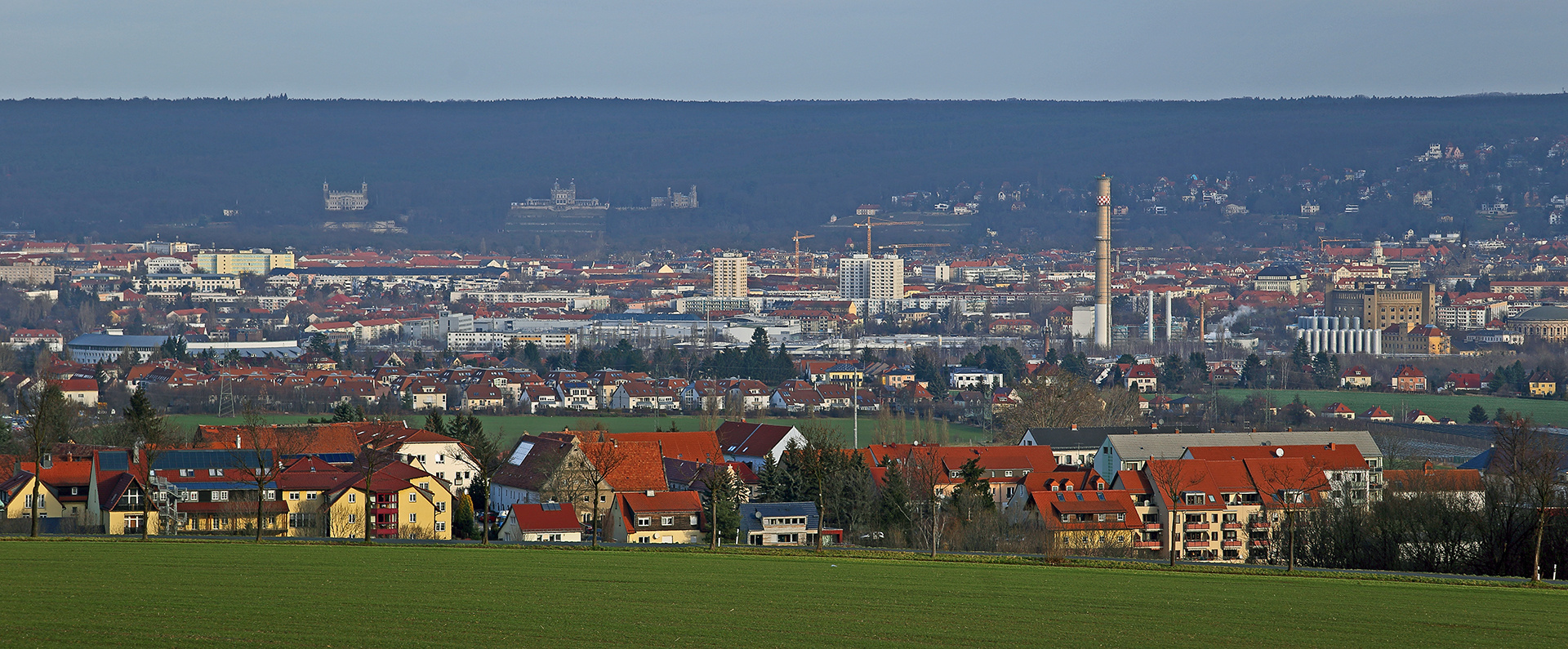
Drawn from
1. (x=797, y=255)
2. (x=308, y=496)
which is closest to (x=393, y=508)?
(x=308, y=496)

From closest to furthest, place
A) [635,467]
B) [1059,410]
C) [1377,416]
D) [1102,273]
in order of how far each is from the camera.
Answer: [635,467] → [1059,410] → [1377,416] → [1102,273]

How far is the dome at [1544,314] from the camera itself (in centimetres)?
8444

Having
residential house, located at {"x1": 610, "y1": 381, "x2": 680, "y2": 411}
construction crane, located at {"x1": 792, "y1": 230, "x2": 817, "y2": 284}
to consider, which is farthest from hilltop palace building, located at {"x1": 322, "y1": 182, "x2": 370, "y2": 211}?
residential house, located at {"x1": 610, "y1": 381, "x2": 680, "y2": 411}

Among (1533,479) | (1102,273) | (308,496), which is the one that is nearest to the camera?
(1533,479)

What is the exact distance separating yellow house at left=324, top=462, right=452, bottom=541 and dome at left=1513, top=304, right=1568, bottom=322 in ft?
233

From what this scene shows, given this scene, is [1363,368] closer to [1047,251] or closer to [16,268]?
[16,268]

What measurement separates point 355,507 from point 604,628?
13.1 metres

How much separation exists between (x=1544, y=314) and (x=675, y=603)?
267 feet

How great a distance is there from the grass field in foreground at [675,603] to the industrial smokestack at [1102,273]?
64.6 metres

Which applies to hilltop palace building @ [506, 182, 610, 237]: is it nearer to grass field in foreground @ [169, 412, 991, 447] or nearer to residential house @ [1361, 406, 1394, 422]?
grass field in foreground @ [169, 412, 991, 447]

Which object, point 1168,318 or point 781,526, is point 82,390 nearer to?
point 781,526

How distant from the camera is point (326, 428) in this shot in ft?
100

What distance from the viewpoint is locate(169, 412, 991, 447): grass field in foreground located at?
39594 mm

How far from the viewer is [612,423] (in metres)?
42.6
